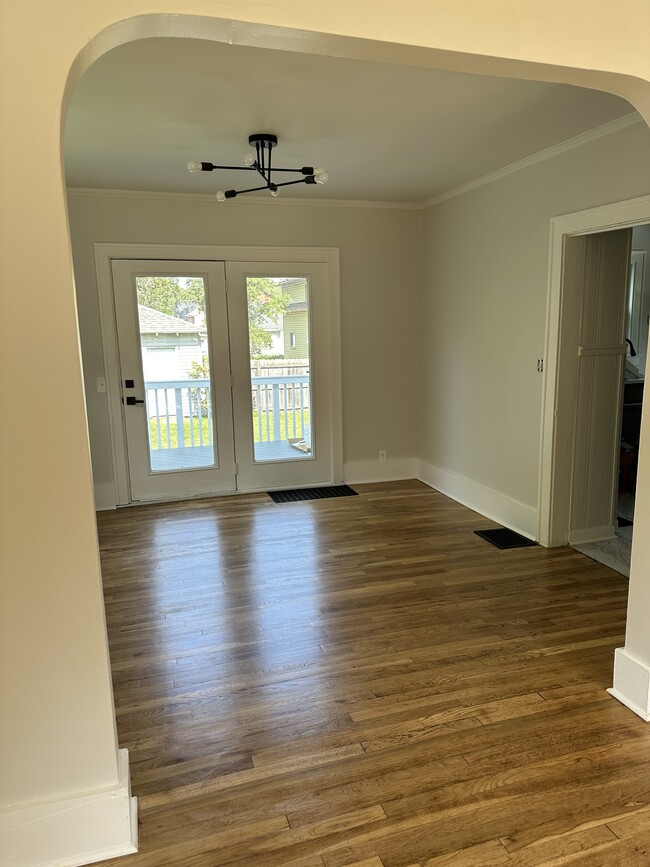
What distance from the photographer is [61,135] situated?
1402mm

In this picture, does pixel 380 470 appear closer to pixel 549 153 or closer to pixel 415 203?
pixel 415 203

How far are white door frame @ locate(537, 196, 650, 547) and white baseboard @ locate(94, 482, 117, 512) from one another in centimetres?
335

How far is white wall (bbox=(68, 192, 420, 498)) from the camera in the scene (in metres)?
4.64

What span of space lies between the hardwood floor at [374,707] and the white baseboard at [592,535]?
5.9 inches

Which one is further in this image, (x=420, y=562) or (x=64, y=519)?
(x=420, y=562)

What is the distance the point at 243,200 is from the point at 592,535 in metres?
3.70

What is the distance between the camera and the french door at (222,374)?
484 centimetres

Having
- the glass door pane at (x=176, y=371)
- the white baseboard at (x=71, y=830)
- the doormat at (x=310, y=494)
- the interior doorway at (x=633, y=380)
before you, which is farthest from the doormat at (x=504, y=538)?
the white baseboard at (x=71, y=830)

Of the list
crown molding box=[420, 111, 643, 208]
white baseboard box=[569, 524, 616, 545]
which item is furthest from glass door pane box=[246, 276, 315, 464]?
white baseboard box=[569, 524, 616, 545]

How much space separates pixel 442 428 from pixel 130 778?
3.88 meters

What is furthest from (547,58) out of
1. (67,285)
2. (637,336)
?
(637,336)

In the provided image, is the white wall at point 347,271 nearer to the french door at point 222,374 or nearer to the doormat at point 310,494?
the french door at point 222,374

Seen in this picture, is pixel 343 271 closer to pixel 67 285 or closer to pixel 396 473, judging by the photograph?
pixel 396 473

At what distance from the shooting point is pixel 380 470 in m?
5.63
